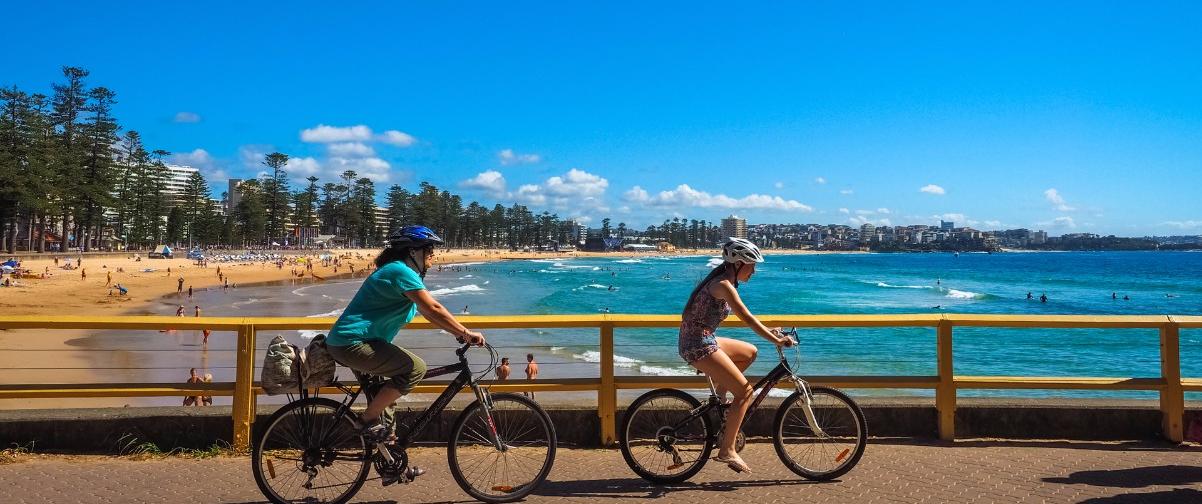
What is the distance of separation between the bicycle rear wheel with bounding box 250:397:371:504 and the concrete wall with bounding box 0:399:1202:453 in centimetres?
104

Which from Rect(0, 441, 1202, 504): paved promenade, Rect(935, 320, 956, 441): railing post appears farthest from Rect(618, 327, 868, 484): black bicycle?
Rect(935, 320, 956, 441): railing post

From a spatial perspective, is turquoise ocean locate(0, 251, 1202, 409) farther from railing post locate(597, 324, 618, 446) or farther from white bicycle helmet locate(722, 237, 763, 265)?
white bicycle helmet locate(722, 237, 763, 265)

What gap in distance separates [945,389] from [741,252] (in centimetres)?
219

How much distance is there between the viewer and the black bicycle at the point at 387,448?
4398mm

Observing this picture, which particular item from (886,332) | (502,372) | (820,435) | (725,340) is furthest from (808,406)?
(886,332)

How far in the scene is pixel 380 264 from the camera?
4.41m

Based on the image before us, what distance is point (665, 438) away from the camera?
487 cm

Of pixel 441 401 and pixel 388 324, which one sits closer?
pixel 388 324

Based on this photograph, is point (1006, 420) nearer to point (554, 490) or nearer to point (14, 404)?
point (554, 490)

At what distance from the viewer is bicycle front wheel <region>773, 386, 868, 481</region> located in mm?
4977

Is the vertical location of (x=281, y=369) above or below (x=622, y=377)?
above

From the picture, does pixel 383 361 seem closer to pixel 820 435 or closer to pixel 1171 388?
pixel 820 435

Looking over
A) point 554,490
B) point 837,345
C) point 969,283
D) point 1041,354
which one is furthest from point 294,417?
point 969,283

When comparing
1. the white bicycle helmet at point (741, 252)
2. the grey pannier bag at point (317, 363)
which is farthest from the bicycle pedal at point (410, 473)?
the white bicycle helmet at point (741, 252)
